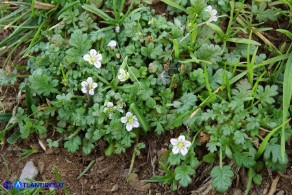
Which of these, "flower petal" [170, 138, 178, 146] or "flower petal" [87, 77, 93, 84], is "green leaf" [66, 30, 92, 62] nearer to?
"flower petal" [87, 77, 93, 84]

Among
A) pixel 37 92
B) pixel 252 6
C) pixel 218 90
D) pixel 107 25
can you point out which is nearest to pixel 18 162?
pixel 37 92

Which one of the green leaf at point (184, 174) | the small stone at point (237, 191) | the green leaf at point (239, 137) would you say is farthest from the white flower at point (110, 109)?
the small stone at point (237, 191)

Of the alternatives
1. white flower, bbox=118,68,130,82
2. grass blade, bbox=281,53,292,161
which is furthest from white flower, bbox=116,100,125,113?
grass blade, bbox=281,53,292,161

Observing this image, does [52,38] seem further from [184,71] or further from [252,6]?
[252,6]

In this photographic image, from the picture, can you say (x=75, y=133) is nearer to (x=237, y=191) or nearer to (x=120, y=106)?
(x=120, y=106)

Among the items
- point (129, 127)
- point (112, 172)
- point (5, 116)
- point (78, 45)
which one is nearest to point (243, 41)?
point (129, 127)
